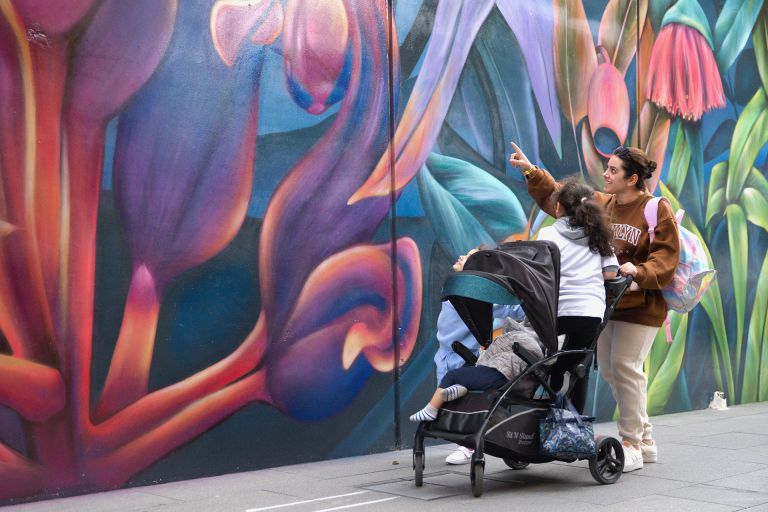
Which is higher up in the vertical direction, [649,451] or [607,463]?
[607,463]

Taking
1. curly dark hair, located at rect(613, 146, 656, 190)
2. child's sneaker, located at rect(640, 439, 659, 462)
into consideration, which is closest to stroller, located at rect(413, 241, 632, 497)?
child's sneaker, located at rect(640, 439, 659, 462)

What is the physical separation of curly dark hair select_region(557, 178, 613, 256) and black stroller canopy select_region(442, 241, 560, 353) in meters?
0.33

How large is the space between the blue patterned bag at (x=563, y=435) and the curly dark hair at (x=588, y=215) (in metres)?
0.95

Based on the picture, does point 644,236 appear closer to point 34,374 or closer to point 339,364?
point 339,364

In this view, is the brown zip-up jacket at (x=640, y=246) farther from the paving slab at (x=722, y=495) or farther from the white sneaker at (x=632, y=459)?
the paving slab at (x=722, y=495)

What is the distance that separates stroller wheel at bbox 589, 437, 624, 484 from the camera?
18.6 ft

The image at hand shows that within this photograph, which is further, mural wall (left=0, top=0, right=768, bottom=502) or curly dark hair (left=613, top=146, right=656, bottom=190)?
curly dark hair (left=613, top=146, right=656, bottom=190)

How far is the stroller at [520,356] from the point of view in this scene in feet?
17.3

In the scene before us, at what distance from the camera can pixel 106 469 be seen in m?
5.46

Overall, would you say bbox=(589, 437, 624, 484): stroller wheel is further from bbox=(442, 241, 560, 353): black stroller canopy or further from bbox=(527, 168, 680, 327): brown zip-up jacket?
bbox=(527, 168, 680, 327): brown zip-up jacket

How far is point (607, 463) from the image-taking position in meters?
5.79

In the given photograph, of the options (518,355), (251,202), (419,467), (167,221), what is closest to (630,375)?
(518,355)

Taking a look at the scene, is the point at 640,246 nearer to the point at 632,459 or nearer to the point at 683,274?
the point at 683,274

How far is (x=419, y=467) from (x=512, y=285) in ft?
3.89
